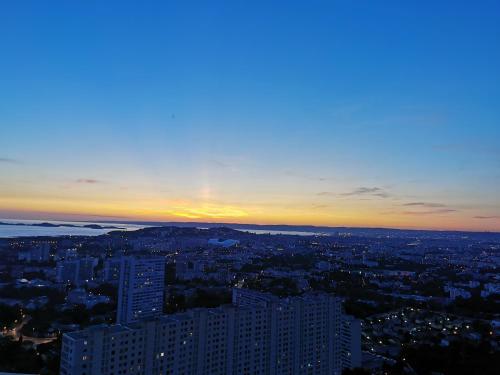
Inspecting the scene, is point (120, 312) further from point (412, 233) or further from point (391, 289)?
point (412, 233)

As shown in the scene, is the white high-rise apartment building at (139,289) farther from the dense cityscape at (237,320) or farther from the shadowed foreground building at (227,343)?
the shadowed foreground building at (227,343)

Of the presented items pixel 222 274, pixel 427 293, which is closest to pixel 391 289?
pixel 427 293

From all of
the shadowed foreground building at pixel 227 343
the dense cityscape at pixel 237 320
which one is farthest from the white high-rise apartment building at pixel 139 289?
the shadowed foreground building at pixel 227 343

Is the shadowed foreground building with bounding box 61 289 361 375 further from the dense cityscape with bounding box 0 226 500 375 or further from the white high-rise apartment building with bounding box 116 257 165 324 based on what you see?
the white high-rise apartment building with bounding box 116 257 165 324

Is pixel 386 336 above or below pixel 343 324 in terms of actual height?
below

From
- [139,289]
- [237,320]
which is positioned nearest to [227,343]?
[237,320]

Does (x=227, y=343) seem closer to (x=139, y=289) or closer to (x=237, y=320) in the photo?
(x=237, y=320)
